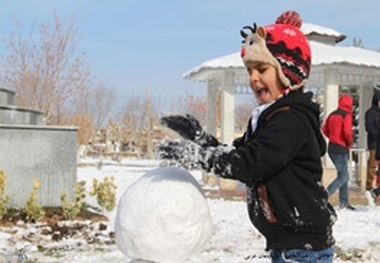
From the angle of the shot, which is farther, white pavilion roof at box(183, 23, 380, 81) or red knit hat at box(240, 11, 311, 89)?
white pavilion roof at box(183, 23, 380, 81)

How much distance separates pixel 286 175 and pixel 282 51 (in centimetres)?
53

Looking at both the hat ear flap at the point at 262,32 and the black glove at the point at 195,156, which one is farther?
the hat ear flap at the point at 262,32

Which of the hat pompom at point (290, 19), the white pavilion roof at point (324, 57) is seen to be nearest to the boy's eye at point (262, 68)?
the hat pompom at point (290, 19)

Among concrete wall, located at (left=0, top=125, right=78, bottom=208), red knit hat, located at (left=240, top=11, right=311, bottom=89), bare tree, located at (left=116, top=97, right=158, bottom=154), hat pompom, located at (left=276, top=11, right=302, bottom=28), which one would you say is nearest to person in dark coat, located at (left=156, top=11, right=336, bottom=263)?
red knit hat, located at (left=240, top=11, right=311, bottom=89)

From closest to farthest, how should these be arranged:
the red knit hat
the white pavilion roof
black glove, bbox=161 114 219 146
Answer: black glove, bbox=161 114 219 146, the red knit hat, the white pavilion roof

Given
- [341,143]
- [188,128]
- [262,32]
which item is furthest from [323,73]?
[188,128]

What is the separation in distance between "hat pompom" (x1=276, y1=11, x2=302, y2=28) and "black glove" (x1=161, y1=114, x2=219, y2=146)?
0.76 meters

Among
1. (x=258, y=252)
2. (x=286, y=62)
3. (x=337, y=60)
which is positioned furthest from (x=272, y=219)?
(x=337, y=60)

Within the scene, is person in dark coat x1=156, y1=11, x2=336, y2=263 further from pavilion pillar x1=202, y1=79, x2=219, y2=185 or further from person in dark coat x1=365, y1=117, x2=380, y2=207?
pavilion pillar x1=202, y1=79, x2=219, y2=185

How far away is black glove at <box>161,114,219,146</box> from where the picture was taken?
242 cm

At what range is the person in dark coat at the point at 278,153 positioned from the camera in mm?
2365

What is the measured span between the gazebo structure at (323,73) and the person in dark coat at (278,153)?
32.0 feet

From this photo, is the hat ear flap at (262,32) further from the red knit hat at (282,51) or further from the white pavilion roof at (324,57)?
the white pavilion roof at (324,57)

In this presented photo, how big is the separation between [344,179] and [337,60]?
3.84 m
